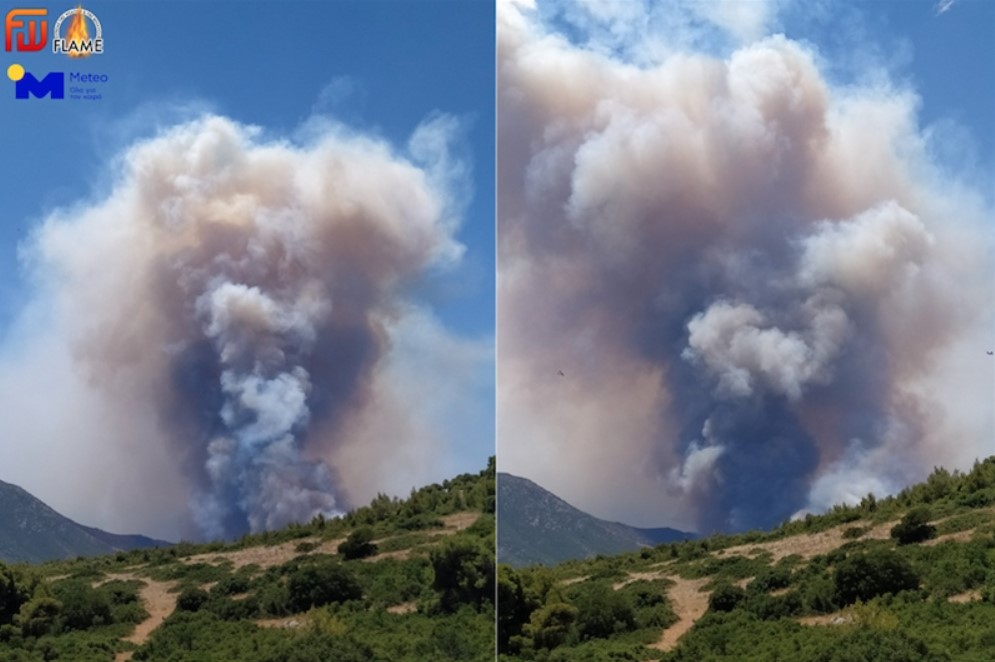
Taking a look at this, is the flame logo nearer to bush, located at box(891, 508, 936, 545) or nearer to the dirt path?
the dirt path

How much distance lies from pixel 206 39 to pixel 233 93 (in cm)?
52

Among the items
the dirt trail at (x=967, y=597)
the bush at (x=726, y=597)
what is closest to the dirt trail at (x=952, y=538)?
the dirt trail at (x=967, y=597)

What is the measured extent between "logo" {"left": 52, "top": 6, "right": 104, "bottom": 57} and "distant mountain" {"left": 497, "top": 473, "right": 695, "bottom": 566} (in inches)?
190

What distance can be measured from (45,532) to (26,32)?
12.9 ft

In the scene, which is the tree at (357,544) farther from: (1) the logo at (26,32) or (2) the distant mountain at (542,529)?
(1) the logo at (26,32)

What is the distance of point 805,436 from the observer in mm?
9672

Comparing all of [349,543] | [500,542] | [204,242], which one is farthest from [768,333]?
[204,242]

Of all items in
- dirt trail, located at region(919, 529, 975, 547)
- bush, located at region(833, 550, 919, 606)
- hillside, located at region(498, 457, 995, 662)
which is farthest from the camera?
dirt trail, located at region(919, 529, 975, 547)

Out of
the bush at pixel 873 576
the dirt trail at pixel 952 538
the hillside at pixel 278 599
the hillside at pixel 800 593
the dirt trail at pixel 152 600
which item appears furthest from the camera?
the dirt trail at pixel 152 600

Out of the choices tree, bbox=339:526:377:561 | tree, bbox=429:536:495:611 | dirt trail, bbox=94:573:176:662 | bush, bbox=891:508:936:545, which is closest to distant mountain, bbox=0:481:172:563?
dirt trail, bbox=94:573:176:662

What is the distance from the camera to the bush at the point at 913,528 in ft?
30.3

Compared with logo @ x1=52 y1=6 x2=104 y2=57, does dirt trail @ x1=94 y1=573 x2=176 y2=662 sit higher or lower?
lower

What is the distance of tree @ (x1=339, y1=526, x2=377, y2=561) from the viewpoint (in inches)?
391

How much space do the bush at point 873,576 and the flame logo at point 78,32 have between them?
7074mm
